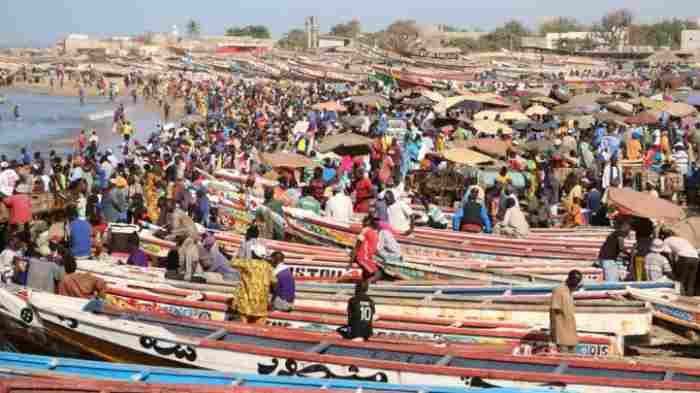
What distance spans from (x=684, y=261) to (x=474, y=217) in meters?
4.28

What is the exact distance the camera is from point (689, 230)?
42.1ft

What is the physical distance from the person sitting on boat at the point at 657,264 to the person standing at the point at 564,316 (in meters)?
3.17

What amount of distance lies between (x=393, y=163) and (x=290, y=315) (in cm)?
1076

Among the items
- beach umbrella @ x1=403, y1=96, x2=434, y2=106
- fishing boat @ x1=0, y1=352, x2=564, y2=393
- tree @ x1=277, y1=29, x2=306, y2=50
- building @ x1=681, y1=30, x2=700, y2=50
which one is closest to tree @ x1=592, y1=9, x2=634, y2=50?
building @ x1=681, y1=30, x2=700, y2=50

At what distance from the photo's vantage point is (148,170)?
62.0 feet

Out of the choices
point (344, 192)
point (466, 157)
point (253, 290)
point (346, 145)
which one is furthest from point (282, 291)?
point (346, 145)

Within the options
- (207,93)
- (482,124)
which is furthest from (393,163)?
(207,93)

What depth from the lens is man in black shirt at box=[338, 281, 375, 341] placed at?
9906 millimetres

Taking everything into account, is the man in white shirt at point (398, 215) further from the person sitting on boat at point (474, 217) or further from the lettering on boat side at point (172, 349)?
the lettering on boat side at point (172, 349)

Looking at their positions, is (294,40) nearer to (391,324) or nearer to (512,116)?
(512,116)

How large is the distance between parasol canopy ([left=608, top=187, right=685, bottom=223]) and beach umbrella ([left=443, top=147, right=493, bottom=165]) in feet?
22.5

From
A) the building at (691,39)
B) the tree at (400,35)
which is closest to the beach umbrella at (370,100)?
the tree at (400,35)

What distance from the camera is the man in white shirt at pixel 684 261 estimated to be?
12.2 metres

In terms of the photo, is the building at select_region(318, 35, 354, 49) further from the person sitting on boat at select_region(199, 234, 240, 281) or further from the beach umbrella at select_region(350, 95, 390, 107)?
the person sitting on boat at select_region(199, 234, 240, 281)
